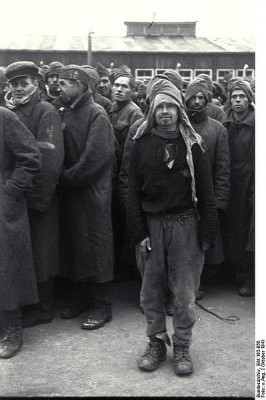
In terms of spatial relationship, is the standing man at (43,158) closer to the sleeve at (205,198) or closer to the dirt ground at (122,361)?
the dirt ground at (122,361)

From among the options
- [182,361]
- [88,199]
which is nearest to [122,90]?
[88,199]

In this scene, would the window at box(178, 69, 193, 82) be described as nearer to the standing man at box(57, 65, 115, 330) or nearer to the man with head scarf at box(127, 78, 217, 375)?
the standing man at box(57, 65, 115, 330)

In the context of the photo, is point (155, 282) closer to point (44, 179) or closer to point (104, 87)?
point (44, 179)

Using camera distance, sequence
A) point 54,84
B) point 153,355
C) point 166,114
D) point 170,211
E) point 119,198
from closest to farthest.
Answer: point 166,114
point 170,211
point 153,355
point 119,198
point 54,84

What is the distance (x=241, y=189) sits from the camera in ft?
17.0

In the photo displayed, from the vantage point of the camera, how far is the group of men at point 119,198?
11.9 ft

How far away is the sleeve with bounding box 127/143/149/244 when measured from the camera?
3.67 metres

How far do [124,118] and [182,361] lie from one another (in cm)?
248

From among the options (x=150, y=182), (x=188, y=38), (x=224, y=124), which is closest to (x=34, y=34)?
(x=188, y=38)

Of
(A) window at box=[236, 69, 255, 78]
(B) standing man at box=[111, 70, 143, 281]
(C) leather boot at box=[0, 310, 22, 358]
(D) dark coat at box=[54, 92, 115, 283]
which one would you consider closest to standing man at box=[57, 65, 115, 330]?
(D) dark coat at box=[54, 92, 115, 283]

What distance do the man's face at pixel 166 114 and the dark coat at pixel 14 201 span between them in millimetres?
1001

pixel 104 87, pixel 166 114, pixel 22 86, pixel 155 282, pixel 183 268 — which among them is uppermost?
pixel 22 86

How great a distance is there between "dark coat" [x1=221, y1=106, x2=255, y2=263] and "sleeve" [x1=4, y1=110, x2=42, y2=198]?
2.06 meters

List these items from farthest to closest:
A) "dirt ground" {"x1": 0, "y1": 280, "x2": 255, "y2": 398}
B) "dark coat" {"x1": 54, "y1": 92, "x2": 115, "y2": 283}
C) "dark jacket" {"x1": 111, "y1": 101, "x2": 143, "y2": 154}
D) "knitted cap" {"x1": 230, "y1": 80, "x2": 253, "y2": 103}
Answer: "dark jacket" {"x1": 111, "y1": 101, "x2": 143, "y2": 154} → "knitted cap" {"x1": 230, "y1": 80, "x2": 253, "y2": 103} → "dark coat" {"x1": 54, "y1": 92, "x2": 115, "y2": 283} → "dirt ground" {"x1": 0, "y1": 280, "x2": 255, "y2": 398}
